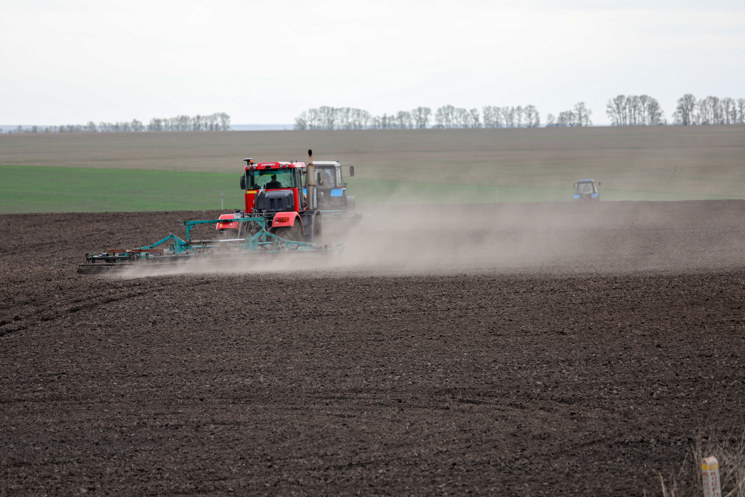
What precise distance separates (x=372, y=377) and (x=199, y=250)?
10065 millimetres

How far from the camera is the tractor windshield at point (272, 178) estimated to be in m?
21.0

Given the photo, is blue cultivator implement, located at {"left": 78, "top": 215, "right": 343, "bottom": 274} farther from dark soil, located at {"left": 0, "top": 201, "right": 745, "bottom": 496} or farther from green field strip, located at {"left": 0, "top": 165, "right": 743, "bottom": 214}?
green field strip, located at {"left": 0, "top": 165, "right": 743, "bottom": 214}

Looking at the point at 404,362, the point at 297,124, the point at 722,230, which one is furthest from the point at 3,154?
the point at 404,362

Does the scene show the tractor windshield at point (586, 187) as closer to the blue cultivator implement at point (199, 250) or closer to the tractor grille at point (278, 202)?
the tractor grille at point (278, 202)

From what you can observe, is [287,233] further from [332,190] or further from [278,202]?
[332,190]

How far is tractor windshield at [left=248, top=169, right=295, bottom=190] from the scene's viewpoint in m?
21.0

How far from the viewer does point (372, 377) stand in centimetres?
994

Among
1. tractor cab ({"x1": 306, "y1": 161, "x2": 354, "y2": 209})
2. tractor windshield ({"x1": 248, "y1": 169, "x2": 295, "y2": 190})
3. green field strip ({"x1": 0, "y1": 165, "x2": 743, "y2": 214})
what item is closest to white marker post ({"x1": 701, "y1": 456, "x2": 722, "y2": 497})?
tractor windshield ({"x1": 248, "y1": 169, "x2": 295, "y2": 190})

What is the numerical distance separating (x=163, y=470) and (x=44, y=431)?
6.08 feet

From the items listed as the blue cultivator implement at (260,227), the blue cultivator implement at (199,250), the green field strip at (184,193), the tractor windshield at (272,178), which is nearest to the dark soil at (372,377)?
the blue cultivator implement at (199,250)

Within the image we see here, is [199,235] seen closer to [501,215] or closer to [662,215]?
[501,215]

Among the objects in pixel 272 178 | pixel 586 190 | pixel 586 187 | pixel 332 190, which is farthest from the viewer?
pixel 586 187

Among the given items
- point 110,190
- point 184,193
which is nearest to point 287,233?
point 184,193

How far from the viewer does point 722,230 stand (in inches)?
1022
